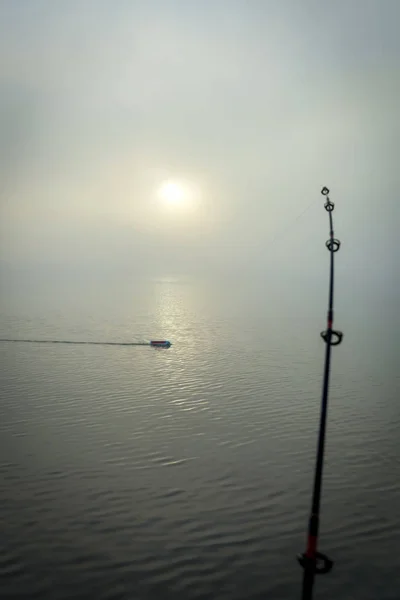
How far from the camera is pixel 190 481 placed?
596 inches

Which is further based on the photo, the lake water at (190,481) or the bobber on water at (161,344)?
the bobber on water at (161,344)

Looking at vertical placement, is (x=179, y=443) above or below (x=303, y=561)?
below

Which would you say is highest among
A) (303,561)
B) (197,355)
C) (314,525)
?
(314,525)

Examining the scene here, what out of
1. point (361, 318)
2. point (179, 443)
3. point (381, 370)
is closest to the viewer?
point (179, 443)

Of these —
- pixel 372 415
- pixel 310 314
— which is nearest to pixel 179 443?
pixel 372 415

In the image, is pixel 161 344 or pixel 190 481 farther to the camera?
pixel 161 344

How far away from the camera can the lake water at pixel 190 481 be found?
33.2ft

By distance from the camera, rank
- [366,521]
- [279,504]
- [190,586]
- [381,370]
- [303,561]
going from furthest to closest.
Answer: [381,370] → [279,504] → [366,521] → [190,586] → [303,561]

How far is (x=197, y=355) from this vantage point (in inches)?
1614

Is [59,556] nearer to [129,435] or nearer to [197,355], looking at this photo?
[129,435]

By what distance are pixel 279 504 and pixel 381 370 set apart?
2539cm

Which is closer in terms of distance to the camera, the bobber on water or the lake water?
the lake water

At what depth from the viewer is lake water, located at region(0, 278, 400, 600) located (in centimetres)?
1011

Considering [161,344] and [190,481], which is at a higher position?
[190,481]
